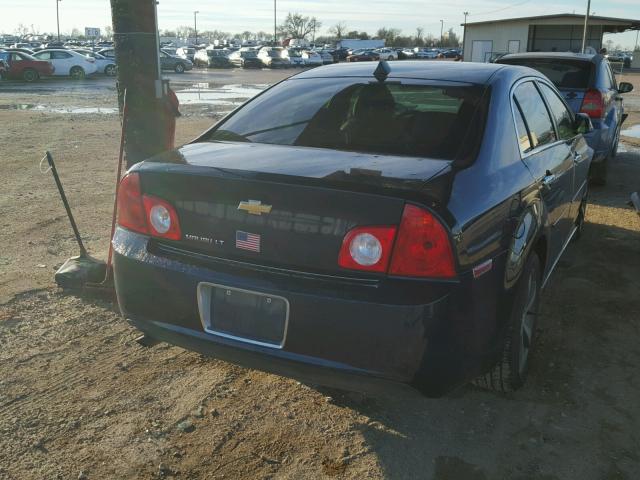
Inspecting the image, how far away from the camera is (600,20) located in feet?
124

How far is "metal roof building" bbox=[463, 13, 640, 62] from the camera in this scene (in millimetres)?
39938

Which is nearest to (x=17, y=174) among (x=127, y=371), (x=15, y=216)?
(x=15, y=216)

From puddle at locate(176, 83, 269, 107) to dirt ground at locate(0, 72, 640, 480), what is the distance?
50.2ft

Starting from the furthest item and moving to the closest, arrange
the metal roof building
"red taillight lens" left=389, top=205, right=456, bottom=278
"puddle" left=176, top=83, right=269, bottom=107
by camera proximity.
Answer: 1. the metal roof building
2. "puddle" left=176, top=83, right=269, bottom=107
3. "red taillight lens" left=389, top=205, right=456, bottom=278

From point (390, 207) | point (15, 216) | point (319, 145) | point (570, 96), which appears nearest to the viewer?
point (390, 207)

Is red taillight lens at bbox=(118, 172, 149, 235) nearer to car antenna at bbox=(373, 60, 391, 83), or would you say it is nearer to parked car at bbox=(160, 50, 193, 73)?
car antenna at bbox=(373, 60, 391, 83)

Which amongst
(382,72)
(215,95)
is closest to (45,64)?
(215,95)

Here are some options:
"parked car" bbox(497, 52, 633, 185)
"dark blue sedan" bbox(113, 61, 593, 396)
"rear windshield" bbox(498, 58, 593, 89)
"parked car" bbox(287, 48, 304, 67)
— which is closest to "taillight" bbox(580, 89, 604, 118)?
"parked car" bbox(497, 52, 633, 185)

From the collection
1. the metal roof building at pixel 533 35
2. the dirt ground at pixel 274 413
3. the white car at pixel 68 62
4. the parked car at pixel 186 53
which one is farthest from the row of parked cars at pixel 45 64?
the dirt ground at pixel 274 413

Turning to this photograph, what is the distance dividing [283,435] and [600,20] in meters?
41.4

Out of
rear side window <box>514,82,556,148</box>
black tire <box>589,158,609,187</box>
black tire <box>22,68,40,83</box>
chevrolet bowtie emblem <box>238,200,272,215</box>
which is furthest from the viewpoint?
black tire <box>22,68,40,83</box>

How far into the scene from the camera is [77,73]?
3456 cm

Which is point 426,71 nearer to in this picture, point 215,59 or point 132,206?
point 132,206

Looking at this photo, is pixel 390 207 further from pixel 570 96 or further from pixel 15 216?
pixel 570 96
